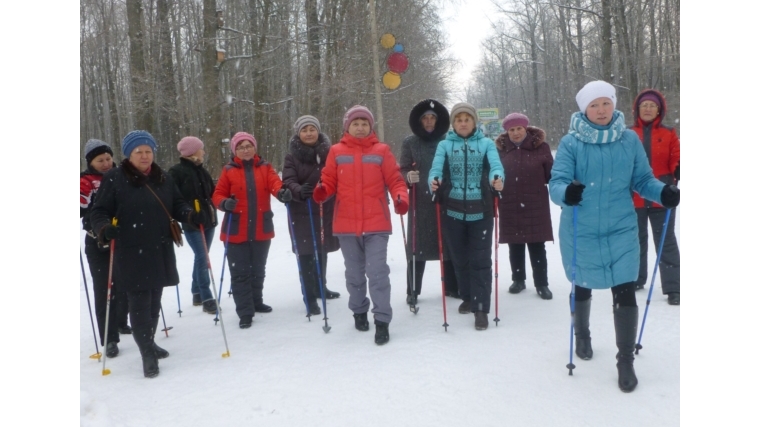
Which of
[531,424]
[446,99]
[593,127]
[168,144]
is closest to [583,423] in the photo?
[531,424]

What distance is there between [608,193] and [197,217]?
3.00 metres

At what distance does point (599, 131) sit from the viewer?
3.30 meters

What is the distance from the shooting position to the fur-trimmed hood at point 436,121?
198 inches

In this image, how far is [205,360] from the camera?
415 centimetres

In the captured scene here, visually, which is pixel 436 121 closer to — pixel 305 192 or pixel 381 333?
pixel 305 192

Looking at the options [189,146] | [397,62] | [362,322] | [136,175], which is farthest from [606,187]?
[397,62]

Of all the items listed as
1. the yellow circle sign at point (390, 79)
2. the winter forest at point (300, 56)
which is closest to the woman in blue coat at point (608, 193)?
the yellow circle sign at point (390, 79)

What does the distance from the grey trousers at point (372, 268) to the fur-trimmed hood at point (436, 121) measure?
4.06 ft

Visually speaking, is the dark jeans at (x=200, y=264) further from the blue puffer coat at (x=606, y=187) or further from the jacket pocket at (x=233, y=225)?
the blue puffer coat at (x=606, y=187)

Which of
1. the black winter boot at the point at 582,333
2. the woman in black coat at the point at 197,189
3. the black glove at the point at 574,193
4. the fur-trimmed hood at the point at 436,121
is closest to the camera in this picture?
the black glove at the point at 574,193

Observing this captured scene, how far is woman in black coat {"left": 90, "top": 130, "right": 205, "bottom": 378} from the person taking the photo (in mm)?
3824

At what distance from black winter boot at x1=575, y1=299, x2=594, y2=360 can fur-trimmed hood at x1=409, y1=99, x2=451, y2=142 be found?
218 centimetres

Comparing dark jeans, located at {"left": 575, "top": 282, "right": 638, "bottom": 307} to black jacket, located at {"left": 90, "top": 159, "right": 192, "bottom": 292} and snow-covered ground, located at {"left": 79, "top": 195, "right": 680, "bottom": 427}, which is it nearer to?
snow-covered ground, located at {"left": 79, "top": 195, "right": 680, "bottom": 427}

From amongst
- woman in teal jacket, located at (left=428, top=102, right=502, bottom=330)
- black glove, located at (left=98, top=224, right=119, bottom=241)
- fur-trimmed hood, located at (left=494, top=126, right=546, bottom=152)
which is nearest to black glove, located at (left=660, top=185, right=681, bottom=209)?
woman in teal jacket, located at (left=428, top=102, right=502, bottom=330)
